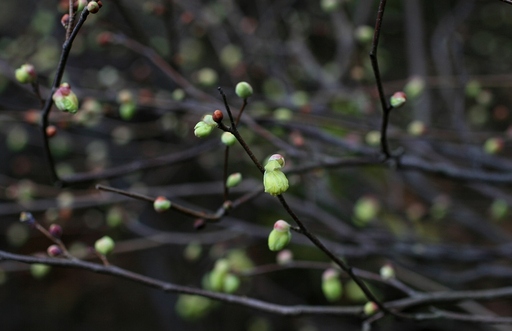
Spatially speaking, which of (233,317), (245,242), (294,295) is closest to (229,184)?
(245,242)

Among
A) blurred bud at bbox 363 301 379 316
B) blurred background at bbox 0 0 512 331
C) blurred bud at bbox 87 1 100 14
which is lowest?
blurred bud at bbox 363 301 379 316

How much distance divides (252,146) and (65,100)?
1.32m

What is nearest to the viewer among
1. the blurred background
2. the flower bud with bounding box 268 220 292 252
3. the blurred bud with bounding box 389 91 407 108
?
the flower bud with bounding box 268 220 292 252

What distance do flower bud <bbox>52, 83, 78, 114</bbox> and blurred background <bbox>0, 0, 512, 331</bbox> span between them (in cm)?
33

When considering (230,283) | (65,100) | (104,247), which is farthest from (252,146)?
(65,100)

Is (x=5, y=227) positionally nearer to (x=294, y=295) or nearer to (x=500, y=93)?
(x=294, y=295)

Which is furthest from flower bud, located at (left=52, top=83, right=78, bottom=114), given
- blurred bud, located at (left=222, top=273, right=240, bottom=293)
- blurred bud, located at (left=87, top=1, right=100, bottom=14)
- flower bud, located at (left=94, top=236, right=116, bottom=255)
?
blurred bud, located at (left=222, top=273, right=240, bottom=293)

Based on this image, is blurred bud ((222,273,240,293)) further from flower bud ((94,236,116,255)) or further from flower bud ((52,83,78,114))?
flower bud ((52,83,78,114))

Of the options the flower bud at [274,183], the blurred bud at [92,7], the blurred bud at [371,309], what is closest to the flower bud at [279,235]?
the flower bud at [274,183]

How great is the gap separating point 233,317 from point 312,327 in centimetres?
74

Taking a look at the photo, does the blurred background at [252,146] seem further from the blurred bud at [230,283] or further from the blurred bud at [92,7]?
the blurred bud at [92,7]

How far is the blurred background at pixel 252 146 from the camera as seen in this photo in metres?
1.35

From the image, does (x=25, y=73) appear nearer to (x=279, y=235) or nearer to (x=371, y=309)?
(x=279, y=235)

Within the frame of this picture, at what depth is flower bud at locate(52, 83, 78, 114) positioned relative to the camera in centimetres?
67
